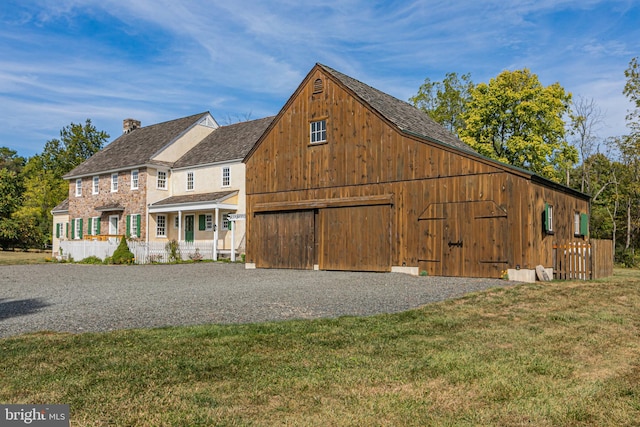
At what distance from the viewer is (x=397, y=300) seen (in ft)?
38.0

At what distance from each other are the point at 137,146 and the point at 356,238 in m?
24.6

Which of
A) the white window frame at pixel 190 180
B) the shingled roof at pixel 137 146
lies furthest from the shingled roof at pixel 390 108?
the shingled roof at pixel 137 146

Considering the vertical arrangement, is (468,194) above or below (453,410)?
above

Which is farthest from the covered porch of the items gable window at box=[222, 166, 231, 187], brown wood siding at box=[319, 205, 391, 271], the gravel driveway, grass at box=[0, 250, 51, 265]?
the gravel driveway

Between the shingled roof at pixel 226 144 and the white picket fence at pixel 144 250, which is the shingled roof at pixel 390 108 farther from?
the white picket fence at pixel 144 250

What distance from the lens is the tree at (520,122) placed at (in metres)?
33.0

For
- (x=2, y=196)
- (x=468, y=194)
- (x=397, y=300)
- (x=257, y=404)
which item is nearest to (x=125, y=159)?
(x=2, y=196)

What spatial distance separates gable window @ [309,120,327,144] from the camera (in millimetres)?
21547

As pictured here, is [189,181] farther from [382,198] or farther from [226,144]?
[382,198]

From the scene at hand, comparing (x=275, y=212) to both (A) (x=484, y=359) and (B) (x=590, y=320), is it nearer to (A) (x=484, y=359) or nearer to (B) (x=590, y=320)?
(B) (x=590, y=320)

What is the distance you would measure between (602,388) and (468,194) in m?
12.6

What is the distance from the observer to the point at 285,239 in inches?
878

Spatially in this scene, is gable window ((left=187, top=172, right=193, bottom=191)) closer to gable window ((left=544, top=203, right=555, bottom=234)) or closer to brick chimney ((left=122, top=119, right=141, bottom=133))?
brick chimney ((left=122, top=119, right=141, bottom=133))

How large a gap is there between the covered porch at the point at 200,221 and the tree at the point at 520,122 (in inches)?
638
